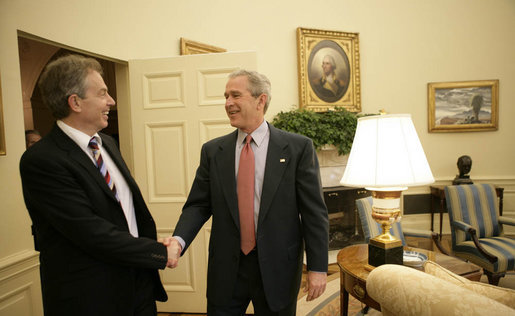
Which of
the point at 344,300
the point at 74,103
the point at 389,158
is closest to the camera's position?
the point at 74,103

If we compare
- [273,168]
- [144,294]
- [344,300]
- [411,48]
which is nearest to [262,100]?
[273,168]

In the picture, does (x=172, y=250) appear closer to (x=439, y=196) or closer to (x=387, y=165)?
(x=387, y=165)

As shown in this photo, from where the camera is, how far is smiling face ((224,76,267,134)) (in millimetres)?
1699

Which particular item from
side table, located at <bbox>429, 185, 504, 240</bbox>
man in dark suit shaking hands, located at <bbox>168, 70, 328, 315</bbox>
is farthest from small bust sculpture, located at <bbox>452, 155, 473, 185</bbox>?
man in dark suit shaking hands, located at <bbox>168, 70, 328, 315</bbox>

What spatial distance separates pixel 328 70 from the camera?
16.9 feet

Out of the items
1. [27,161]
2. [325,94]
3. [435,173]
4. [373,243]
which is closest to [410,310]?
[373,243]

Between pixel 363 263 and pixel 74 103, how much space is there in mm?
1908

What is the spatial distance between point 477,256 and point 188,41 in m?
3.90

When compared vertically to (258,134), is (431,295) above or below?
below

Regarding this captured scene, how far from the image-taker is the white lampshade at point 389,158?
5.90ft

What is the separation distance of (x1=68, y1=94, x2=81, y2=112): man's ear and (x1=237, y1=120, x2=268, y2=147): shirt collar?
2.55 ft

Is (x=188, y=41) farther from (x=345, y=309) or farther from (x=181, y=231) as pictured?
(x=345, y=309)

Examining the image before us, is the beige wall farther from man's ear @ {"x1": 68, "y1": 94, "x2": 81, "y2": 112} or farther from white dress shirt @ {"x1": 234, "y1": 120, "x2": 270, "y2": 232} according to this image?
man's ear @ {"x1": 68, "y1": 94, "x2": 81, "y2": 112}

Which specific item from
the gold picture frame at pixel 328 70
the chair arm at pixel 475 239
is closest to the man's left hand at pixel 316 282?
the chair arm at pixel 475 239
